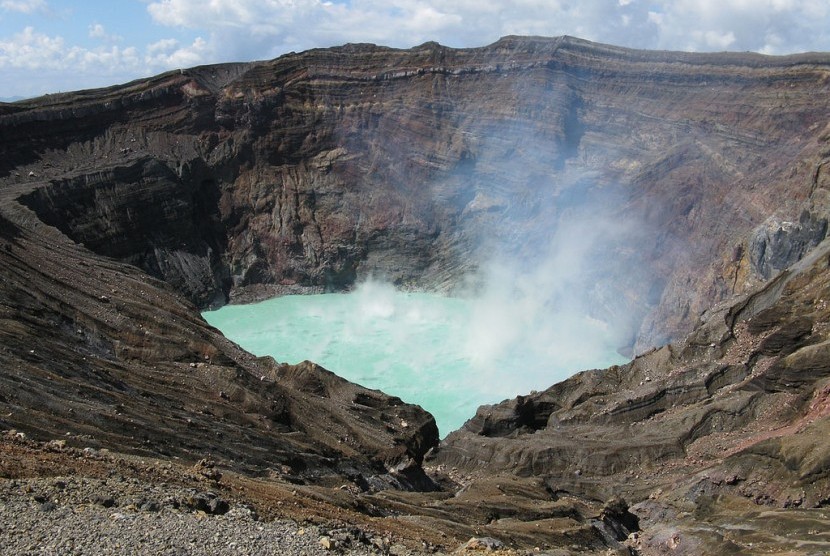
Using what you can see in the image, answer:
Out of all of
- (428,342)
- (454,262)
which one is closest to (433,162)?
(454,262)

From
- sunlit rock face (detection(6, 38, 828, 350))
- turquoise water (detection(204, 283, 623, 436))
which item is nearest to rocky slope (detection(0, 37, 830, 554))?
sunlit rock face (detection(6, 38, 828, 350))

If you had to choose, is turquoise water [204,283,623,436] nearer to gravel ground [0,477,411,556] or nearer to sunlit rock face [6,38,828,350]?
sunlit rock face [6,38,828,350]

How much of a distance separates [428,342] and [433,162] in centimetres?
1756

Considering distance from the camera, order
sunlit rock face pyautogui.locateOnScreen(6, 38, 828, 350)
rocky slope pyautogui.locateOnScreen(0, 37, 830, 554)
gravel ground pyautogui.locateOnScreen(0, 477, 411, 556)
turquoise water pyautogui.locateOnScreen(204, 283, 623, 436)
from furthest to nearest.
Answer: sunlit rock face pyautogui.locateOnScreen(6, 38, 828, 350)
turquoise water pyautogui.locateOnScreen(204, 283, 623, 436)
rocky slope pyautogui.locateOnScreen(0, 37, 830, 554)
gravel ground pyautogui.locateOnScreen(0, 477, 411, 556)

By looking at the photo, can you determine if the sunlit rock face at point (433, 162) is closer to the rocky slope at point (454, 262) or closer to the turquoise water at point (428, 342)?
the rocky slope at point (454, 262)

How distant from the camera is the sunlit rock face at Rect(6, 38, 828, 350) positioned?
2042 inches

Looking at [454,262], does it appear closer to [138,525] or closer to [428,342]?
[428,342]

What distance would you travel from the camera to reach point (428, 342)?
51688 mm

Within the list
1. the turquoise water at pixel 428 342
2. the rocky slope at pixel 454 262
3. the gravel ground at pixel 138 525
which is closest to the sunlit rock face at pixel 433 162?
the rocky slope at pixel 454 262

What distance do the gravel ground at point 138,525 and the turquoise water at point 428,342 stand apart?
24.7m

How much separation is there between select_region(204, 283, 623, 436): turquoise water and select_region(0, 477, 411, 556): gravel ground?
24693 millimetres

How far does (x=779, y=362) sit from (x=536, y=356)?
828 inches

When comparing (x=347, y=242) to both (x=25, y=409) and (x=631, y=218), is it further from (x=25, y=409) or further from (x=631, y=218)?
(x=25, y=409)

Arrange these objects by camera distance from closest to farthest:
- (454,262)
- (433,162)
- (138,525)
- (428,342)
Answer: (138,525) → (428,342) → (454,262) → (433,162)
